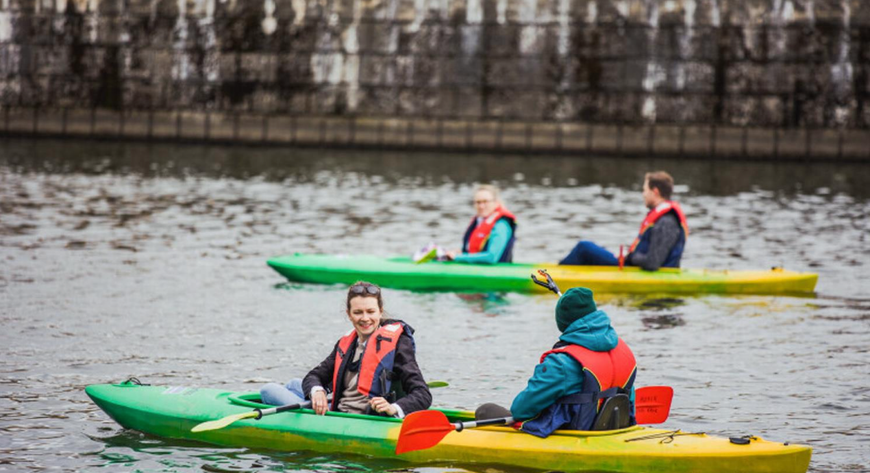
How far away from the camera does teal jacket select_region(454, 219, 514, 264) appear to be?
1340cm

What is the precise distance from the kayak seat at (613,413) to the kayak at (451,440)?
0.05 metres

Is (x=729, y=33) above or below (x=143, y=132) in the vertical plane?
above

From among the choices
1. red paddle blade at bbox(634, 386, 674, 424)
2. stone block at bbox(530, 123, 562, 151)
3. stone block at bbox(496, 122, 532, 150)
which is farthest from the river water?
stone block at bbox(496, 122, 532, 150)

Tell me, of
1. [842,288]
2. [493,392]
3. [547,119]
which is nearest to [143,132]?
[547,119]

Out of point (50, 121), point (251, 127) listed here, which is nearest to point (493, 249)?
point (251, 127)

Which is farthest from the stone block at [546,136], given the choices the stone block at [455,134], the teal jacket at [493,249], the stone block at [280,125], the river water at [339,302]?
the teal jacket at [493,249]

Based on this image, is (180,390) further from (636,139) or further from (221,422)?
(636,139)

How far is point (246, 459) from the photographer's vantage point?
7762mm

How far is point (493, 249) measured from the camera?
44.4 ft

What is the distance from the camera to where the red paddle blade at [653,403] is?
7.95 metres

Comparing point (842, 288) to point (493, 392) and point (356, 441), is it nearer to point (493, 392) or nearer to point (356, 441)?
point (493, 392)

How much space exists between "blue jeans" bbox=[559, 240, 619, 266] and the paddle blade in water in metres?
6.34

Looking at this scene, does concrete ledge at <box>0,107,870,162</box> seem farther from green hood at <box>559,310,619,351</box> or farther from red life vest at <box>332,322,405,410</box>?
green hood at <box>559,310,619,351</box>

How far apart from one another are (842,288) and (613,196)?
853 centimetres
